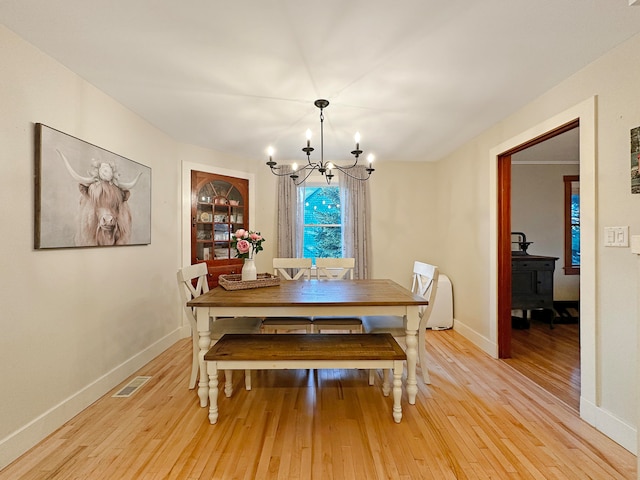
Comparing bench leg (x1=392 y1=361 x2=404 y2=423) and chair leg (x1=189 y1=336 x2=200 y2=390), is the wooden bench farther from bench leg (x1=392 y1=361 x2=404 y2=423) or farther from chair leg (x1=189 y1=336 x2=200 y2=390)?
chair leg (x1=189 y1=336 x2=200 y2=390)

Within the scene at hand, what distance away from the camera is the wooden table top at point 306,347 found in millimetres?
2014

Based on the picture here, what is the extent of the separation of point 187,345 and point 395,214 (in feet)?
10.7

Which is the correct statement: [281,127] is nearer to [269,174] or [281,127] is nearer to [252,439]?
[269,174]

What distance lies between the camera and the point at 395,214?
4656 millimetres

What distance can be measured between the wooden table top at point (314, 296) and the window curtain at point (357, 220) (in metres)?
1.59

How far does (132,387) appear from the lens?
8.38 ft

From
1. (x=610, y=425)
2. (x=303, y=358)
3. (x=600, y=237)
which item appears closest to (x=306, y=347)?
(x=303, y=358)

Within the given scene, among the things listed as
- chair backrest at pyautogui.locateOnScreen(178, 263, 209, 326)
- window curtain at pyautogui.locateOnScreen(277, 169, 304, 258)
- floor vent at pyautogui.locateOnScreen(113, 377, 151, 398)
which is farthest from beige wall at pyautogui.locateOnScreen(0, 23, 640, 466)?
window curtain at pyautogui.locateOnScreen(277, 169, 304, 258)

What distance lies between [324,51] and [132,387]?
2896mm

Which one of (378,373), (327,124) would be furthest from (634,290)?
(327,124)

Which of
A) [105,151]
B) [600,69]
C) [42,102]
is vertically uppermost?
[600,69]

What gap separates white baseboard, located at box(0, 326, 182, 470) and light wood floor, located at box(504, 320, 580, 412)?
3471 mm

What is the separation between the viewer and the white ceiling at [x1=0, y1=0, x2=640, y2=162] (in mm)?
1572

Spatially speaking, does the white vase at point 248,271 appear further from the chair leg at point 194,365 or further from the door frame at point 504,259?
the door frame at point 504,259
